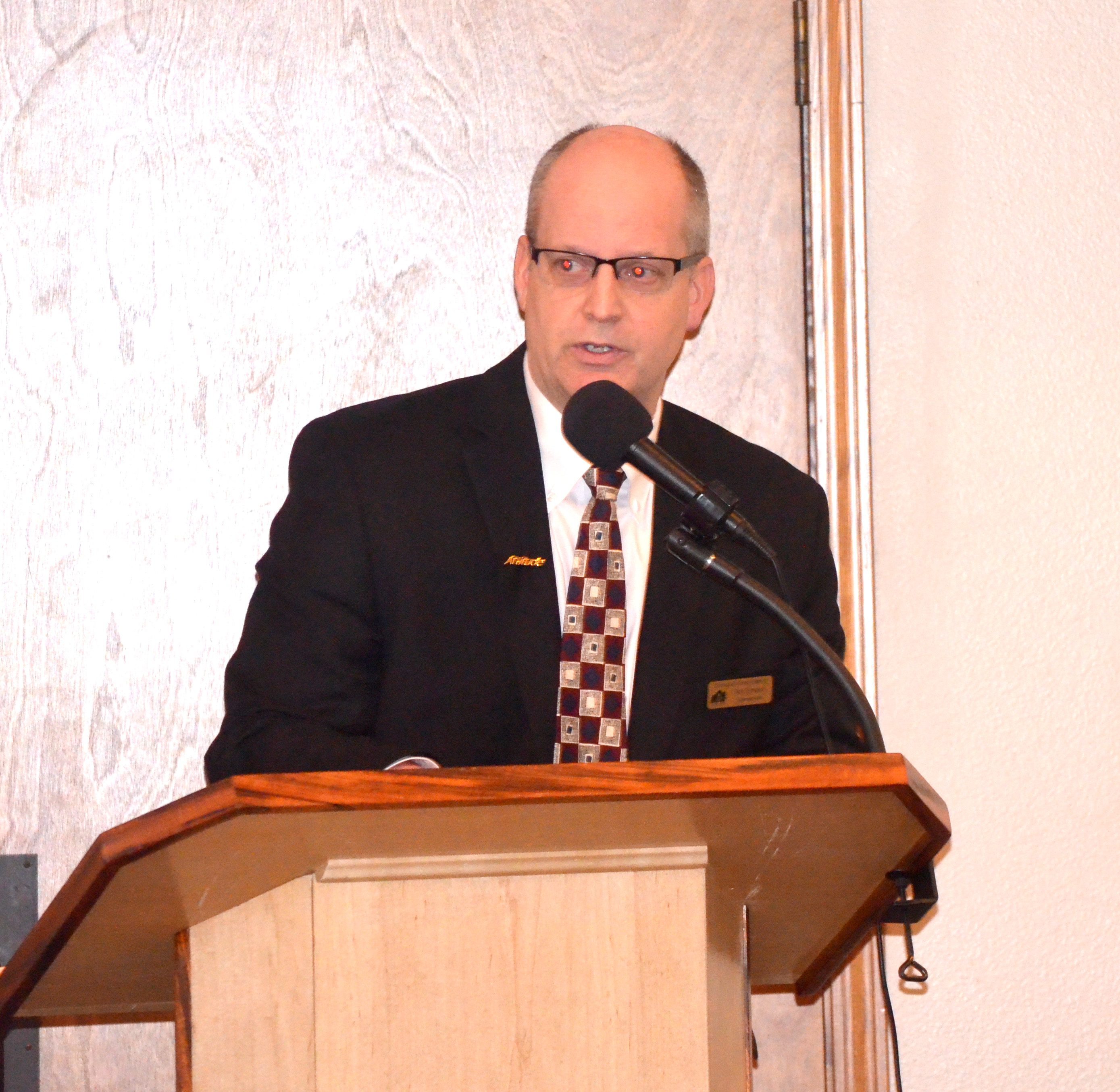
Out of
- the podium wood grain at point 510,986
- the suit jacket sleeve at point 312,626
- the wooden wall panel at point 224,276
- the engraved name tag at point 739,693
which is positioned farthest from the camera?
the wooden wall panel at point 224,276

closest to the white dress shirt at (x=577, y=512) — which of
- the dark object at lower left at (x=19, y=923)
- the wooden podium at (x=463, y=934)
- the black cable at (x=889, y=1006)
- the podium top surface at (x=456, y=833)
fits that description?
the black cable at (x=889, y=1006)

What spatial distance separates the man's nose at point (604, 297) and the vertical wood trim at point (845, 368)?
61 cm

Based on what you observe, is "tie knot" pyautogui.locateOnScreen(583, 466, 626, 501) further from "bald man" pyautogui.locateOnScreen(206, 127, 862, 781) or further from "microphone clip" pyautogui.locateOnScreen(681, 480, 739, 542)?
"microphone clip" pyautogui.locateOnScreen(681, 480, 739, 542)

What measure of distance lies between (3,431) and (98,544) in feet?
0.80

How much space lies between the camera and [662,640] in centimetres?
206

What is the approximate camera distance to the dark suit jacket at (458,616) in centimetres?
196

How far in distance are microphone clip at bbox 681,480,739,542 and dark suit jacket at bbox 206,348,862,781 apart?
0.45m

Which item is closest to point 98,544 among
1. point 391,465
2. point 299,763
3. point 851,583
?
point 391,465

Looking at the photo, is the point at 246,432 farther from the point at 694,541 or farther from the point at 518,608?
the point at 694,541

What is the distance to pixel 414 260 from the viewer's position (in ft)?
8.39

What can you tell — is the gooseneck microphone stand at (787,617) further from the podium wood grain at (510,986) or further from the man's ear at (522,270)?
the man's ear at (522,270)

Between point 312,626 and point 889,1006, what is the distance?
2.85ft

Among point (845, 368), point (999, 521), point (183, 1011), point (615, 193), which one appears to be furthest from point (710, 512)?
point (999, 521)

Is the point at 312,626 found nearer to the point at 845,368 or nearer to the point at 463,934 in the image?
the point at 463,934
